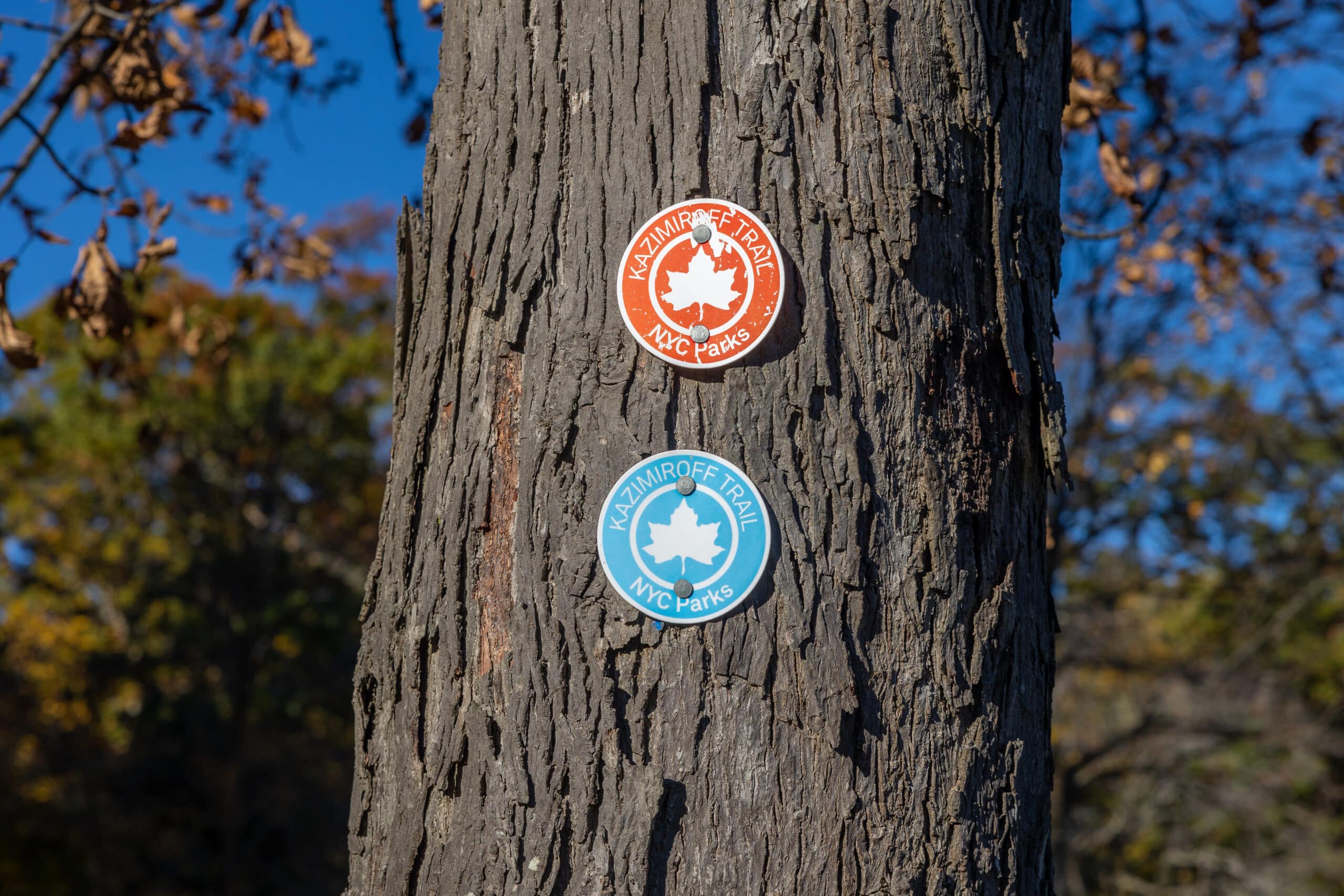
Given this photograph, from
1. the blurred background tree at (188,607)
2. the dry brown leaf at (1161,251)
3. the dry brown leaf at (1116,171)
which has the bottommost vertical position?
the blurred background tree at (188,607)

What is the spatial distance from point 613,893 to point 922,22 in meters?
1.10

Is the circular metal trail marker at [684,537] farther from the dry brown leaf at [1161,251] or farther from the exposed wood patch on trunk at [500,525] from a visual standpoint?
the dry brown leaf at [1161,251]

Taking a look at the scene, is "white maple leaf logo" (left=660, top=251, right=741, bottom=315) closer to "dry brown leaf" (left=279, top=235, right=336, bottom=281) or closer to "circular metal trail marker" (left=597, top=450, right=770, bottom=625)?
"circular metal trail marker" (left=597, top=450, right=770, bottom=625)

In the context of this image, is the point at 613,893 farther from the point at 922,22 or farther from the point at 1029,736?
the point at 922,22

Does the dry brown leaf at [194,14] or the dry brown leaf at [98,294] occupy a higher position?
the dry brown leaf at [194,14]

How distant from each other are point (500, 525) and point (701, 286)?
1.24 feet

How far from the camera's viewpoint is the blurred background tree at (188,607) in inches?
380

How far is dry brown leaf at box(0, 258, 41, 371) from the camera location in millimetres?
2727

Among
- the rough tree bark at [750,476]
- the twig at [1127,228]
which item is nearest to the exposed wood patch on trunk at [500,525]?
the rough tree bark at [750,476]

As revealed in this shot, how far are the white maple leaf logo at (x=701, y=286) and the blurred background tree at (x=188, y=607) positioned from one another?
759 centimetres

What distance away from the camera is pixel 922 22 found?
1326 mm

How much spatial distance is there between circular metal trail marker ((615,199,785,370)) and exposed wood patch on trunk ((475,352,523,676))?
6.9 inches

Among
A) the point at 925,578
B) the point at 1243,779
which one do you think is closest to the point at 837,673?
the point at 925,578

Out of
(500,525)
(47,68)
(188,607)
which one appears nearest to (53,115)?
(47,68)
